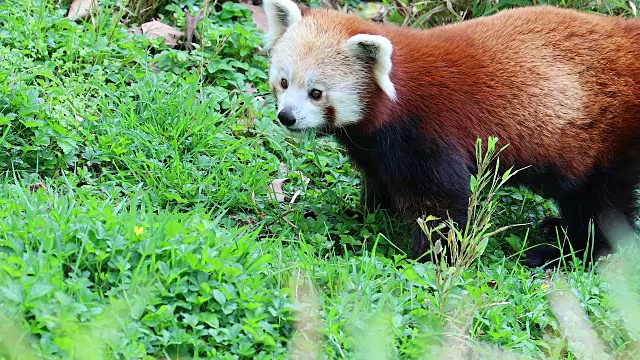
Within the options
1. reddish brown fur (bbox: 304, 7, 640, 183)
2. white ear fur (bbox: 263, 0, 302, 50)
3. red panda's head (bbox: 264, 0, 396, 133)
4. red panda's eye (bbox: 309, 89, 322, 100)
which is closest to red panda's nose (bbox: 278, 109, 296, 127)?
red panda's head (bbox: 264, 0, 396, 133)

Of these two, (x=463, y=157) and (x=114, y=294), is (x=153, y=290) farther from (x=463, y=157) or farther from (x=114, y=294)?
(x=463, y=157)

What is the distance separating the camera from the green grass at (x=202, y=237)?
3.31 m

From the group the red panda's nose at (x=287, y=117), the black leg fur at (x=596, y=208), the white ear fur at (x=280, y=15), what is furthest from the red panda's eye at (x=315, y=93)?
the black leg fur at (x=596, y=208)

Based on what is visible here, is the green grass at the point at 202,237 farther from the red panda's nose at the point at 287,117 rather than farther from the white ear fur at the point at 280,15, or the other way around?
the white ear fur at the point at 280,15

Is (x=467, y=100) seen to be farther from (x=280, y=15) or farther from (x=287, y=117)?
(x=280, y=15)

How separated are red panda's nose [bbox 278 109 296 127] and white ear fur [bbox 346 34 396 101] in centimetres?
50

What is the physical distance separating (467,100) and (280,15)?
1237 mm

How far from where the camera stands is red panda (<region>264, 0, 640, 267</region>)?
469cm

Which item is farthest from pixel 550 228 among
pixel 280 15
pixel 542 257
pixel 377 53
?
pixel 280 15

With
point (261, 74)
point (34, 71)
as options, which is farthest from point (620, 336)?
point (34, 71)

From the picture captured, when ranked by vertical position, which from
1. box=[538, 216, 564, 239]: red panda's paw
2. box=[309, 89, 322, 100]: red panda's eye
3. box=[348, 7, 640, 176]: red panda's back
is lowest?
box=[538, 216, 564, 239]: red panda's paw

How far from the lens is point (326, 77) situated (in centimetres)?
468

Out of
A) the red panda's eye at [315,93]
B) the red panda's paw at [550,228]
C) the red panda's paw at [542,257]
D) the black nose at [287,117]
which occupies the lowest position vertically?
the red panda's paw at [542,257]

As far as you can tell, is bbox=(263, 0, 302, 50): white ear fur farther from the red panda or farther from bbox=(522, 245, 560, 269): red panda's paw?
bbox=(522, 245, 560, 269): red panda's paw
